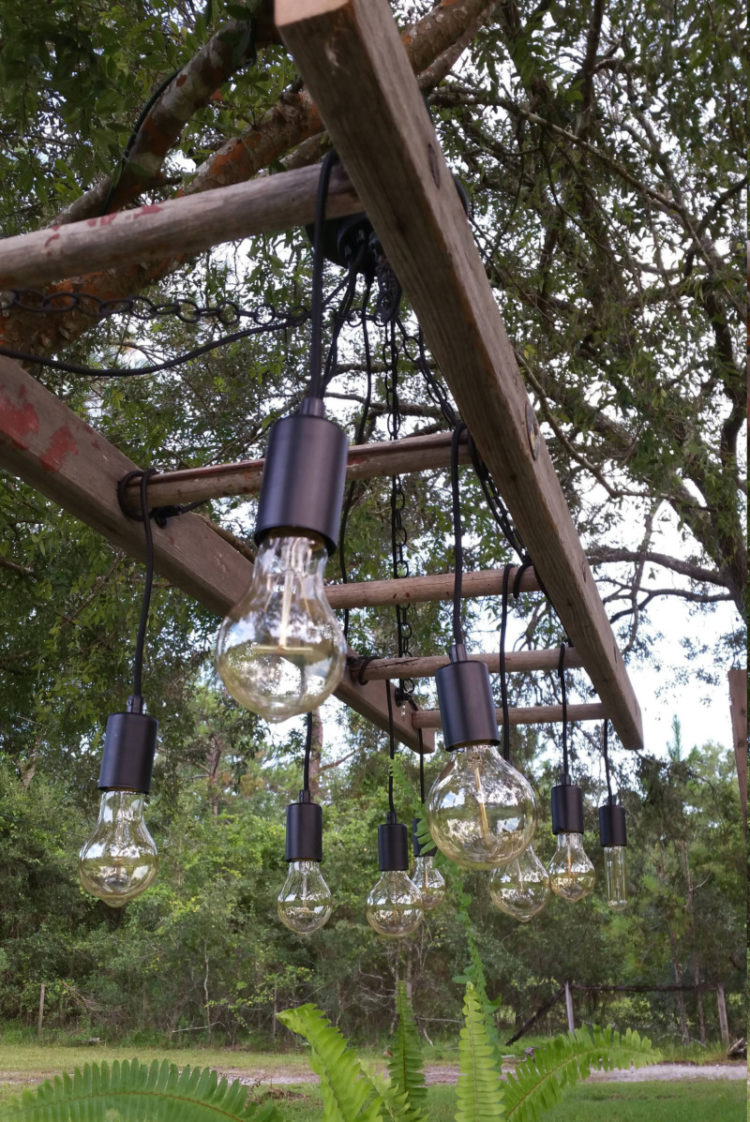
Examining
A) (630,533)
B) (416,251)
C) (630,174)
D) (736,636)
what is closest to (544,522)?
(416,251)

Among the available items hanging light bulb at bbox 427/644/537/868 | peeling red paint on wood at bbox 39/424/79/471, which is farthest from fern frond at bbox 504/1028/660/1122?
peeling red paint on wood at bbox 39/424/79/471

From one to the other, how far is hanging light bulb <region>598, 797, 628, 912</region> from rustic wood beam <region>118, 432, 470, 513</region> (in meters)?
0.97

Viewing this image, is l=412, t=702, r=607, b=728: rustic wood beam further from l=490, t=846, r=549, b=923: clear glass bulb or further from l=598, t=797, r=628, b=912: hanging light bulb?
l=490, t=846, r=549, b=923: clear glass bulb

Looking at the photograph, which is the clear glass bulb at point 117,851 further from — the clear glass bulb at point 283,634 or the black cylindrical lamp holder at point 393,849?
the black cylindrical lamp holder at point 393,849

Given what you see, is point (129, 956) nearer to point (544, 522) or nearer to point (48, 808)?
point (48, 808)

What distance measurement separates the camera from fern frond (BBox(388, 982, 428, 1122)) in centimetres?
86

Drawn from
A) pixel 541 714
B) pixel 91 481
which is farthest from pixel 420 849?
pixel 91 481

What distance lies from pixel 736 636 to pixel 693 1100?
2.16 meters

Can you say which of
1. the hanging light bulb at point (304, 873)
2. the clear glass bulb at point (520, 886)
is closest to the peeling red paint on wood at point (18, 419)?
the hanging light bulb at point (304, 873)

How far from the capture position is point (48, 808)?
6.55m

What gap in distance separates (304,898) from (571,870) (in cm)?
40

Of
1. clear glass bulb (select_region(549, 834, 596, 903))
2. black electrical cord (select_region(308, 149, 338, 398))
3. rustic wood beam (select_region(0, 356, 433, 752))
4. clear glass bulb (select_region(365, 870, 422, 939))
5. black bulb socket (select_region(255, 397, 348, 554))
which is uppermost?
rustic wood beam (select_region(0, 356, 433, 752))

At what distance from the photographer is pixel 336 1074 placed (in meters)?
0.70

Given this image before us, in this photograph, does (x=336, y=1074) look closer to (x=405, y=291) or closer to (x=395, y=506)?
(x=405, y=291)
